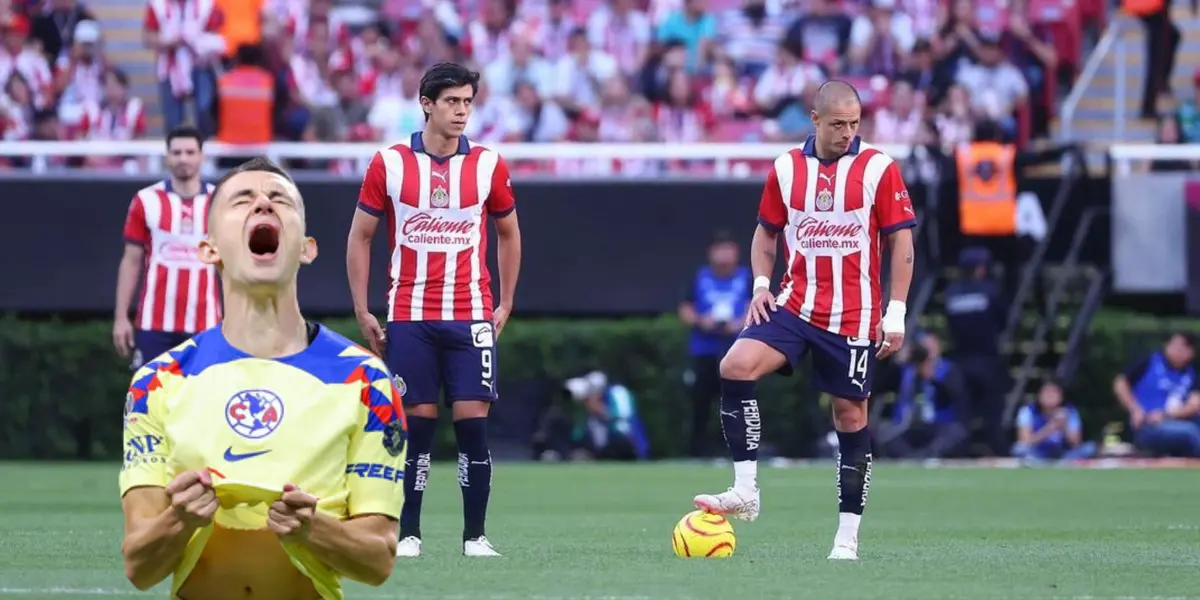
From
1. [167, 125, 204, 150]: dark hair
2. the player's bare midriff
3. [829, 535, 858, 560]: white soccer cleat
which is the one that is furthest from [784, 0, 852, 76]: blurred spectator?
the player's bare midriff

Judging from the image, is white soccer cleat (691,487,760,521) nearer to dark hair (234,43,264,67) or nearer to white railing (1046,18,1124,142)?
dark hair (234,43,264,67)

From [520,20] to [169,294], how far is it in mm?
9561

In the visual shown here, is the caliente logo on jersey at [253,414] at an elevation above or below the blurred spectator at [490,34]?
below

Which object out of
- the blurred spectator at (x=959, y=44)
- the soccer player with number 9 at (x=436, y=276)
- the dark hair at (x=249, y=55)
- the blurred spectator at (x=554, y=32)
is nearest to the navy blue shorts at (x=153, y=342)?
the soccer player with number 9 at (x=436, y=276)

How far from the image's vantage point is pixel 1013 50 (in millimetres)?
21531

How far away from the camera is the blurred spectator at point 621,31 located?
2216 centimetres

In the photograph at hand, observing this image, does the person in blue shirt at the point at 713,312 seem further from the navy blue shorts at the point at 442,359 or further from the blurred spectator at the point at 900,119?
the navy blue shorts at the point at 442,359

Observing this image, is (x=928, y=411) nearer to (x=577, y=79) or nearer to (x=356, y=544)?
(x=577, y=79)

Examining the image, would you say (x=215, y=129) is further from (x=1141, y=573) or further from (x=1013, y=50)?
(x=1141, y=573)

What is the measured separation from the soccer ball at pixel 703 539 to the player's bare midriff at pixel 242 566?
5.09 metres

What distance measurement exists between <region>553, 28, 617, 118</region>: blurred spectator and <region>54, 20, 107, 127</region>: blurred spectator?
456 centimetres

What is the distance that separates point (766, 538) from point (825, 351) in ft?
4.78

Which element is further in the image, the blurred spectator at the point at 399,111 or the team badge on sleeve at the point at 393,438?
the blurred spectator at the point at 399,111

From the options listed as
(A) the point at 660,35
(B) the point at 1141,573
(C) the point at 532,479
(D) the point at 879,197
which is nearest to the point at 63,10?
(A) the point at 660,35
